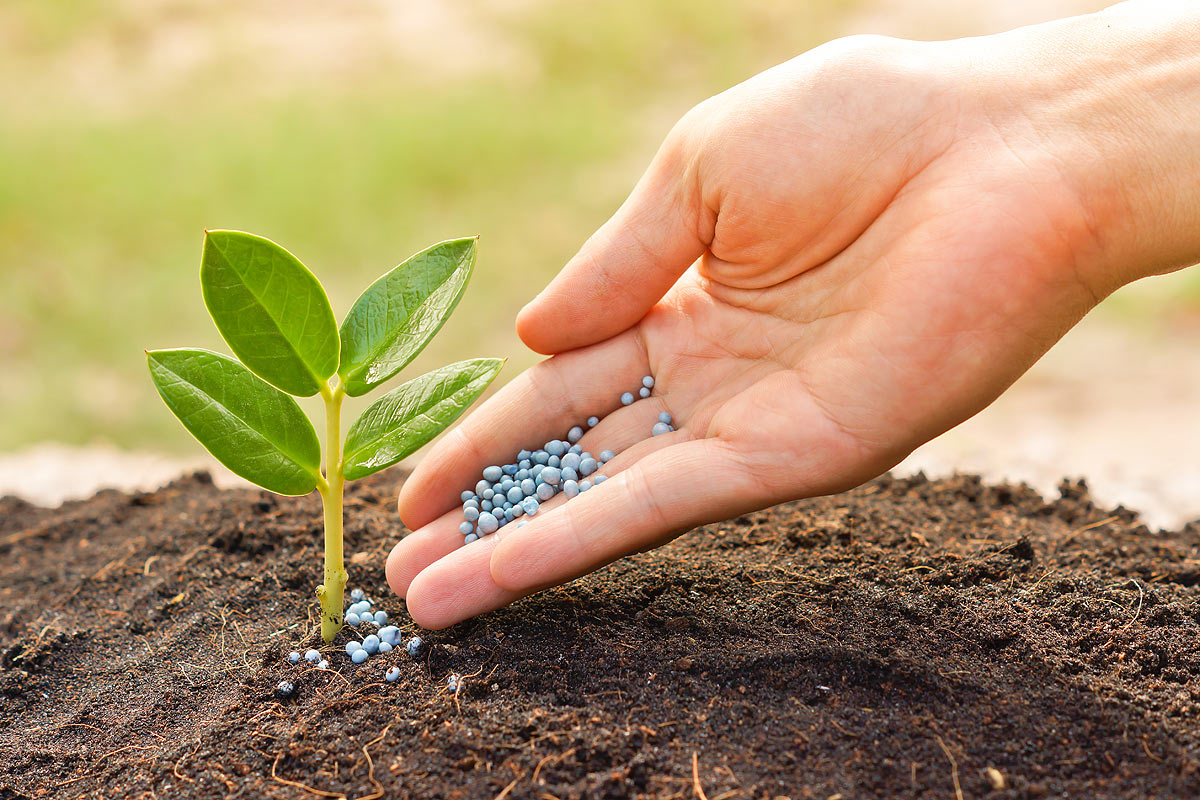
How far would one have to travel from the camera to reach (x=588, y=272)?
5.74 feet

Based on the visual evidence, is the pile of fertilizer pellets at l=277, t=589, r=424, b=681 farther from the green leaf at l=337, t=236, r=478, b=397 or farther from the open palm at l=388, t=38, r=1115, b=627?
the green leaf at l=337, t=236, r=478, b=397

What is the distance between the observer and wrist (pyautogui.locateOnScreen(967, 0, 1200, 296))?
1.49 m

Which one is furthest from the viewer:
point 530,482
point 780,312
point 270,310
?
point 780,312

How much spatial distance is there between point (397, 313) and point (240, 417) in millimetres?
301

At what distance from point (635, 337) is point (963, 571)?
30.6 inches

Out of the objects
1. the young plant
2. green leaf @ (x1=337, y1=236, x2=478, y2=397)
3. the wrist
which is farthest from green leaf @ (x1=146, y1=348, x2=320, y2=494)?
the wrist

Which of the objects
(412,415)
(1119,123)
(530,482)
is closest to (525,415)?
(530,482)

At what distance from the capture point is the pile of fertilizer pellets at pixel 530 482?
5.40ft

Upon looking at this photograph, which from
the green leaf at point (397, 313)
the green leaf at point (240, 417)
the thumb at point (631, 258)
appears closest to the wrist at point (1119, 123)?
the thumb at point (631, 258)

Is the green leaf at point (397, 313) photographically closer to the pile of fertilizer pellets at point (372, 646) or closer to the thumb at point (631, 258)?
the thumb at point (631, 258)

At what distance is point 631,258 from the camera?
1750mm

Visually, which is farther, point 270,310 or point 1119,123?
point 1119,123

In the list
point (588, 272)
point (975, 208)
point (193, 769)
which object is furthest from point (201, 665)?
point (975, 208)

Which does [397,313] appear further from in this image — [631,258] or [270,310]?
[631,258]
